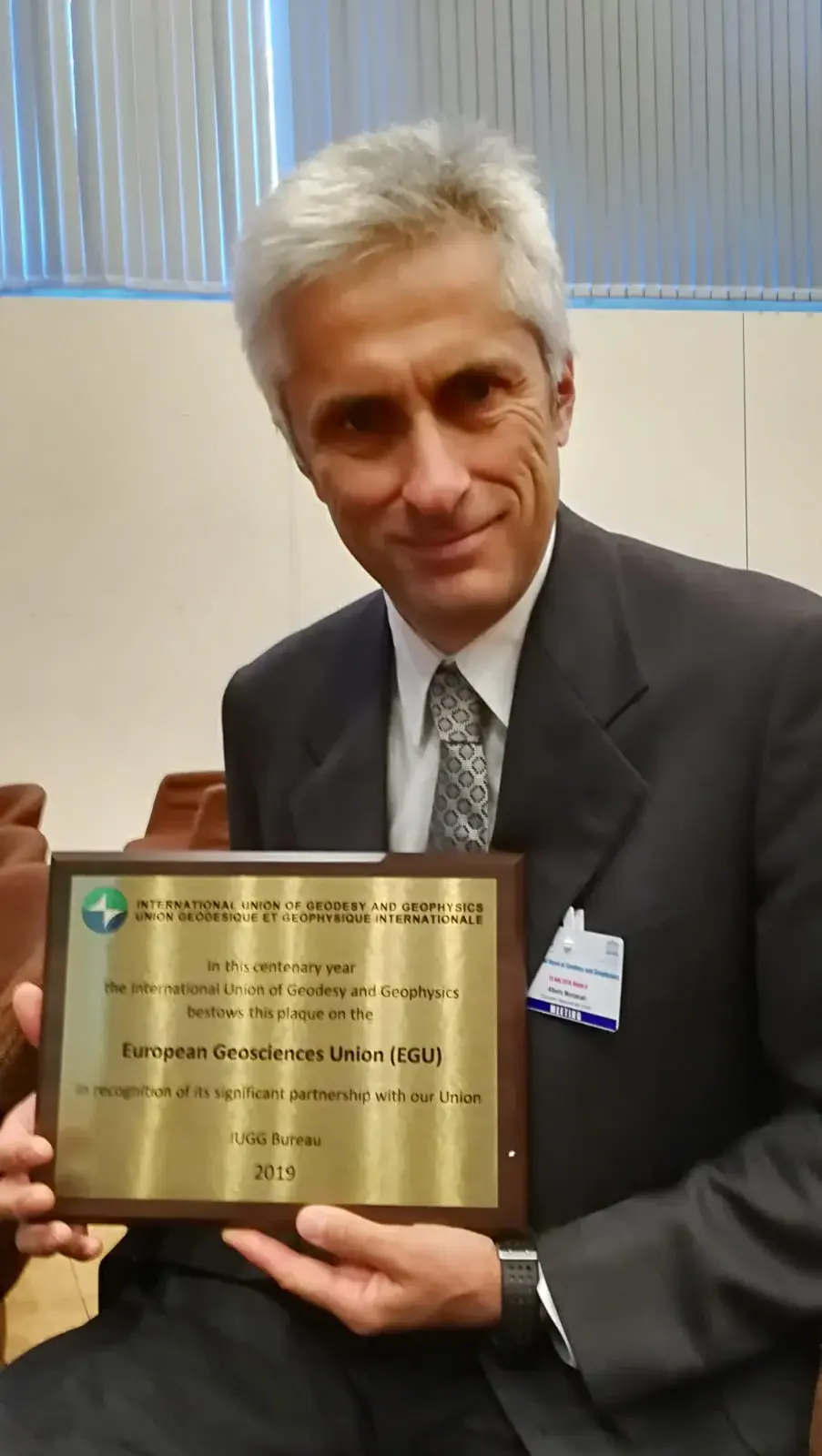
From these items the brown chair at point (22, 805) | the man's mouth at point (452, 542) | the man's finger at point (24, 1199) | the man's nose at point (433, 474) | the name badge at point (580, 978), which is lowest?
the brown chair at point (22, 805)

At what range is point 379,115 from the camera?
326 cm

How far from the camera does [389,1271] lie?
844mm

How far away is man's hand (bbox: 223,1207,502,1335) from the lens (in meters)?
0.84

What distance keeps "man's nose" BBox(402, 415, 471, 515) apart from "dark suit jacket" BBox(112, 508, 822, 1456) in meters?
0.17

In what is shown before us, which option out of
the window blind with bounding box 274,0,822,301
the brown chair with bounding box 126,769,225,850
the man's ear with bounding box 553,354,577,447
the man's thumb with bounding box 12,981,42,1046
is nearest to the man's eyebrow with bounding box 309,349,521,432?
the man's ear with bounding box 553,354,577,447

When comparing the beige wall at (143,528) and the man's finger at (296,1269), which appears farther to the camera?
the beige wall at (143,528)

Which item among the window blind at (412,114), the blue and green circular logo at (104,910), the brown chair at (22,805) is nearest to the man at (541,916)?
the blue and green circular logo at (104,910)

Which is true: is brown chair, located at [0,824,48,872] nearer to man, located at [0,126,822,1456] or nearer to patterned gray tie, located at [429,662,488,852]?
man, located at [0,126,822,1456]

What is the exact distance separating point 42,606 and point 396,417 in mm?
2507

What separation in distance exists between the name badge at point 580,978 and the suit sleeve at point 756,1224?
0.13m

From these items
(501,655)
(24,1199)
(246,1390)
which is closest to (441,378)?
(501,655)

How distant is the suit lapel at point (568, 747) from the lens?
96 cm

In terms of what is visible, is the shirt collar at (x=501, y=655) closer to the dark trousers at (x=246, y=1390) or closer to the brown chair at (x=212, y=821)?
the dark trousers at (x=246, y=1390)

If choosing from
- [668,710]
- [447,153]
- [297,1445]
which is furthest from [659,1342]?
[447,153]
